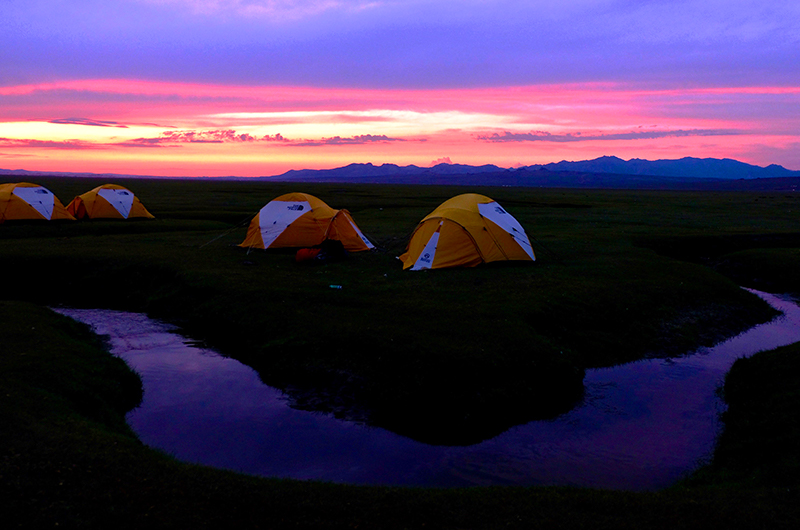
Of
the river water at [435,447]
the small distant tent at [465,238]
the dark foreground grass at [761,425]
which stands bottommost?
the river water at [435,447]

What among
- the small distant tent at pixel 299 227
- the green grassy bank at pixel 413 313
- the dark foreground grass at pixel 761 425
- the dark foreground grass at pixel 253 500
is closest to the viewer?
the dark foreground grass at pixel 253 500

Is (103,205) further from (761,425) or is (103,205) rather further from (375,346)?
(761,425)

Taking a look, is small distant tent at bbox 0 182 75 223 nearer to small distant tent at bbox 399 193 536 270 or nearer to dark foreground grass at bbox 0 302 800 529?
small distant tent at bbox 399 193 536 270

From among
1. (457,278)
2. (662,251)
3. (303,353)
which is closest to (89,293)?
(303,353)

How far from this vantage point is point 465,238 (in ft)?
80.5

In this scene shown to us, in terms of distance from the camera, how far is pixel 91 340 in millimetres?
16500

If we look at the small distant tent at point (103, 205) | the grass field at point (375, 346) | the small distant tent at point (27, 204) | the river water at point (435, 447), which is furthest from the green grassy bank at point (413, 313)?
the small distant tent at point (103, 205)

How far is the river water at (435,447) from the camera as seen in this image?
408 inches

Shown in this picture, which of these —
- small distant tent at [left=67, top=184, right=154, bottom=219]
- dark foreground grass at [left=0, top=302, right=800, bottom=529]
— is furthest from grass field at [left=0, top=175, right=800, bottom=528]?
small distant tent at [left=67, top=184, right=154, bottom=219]

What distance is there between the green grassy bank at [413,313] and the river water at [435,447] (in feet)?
1.93

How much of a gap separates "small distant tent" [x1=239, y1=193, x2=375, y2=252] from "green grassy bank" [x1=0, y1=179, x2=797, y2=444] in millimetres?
1368

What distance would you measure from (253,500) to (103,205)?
40379mm

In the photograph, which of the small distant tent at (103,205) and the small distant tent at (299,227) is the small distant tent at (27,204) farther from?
the small distant tent at (299,227)

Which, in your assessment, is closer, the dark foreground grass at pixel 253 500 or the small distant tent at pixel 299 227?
the dark foreground grass at pixel 253 500
